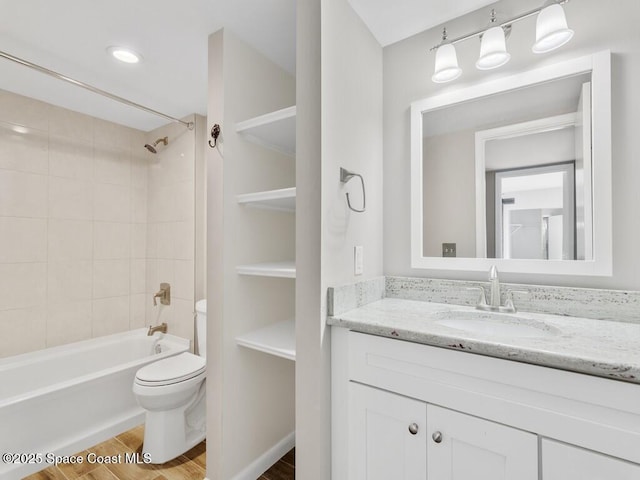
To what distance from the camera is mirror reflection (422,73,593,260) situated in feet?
4.03

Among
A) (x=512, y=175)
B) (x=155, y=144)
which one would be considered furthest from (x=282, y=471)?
(x=155, y=144)

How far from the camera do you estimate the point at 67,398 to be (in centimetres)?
185

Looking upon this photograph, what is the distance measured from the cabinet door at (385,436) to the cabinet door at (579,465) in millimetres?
320

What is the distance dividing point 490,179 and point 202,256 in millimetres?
2185

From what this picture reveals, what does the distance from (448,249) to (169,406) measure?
5.79 feet

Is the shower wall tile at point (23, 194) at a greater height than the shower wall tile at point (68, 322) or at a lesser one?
greater

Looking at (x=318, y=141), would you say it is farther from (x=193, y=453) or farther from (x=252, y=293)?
(x=193, y=453)

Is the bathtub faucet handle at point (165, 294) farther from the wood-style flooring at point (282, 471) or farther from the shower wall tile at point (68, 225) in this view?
the wood-style flooring at point (282, 471)

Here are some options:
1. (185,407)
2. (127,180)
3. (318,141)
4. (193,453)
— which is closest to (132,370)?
(185,407)

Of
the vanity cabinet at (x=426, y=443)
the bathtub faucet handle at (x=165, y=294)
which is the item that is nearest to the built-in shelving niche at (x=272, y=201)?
the vanity cabinet at (x=426, y=443)

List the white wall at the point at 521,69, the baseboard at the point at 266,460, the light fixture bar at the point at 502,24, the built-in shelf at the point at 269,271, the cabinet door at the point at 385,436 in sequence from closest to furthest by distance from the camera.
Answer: the cabinet door at the point at 385,436
the white wall at the point at 521,69
the light fixture bar at the point at 502,24
the built-in shelf at the point at 269,271
the baseboard at the point at 266,460

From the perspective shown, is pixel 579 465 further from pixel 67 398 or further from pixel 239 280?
pixel 67 398

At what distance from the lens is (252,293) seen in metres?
1.68

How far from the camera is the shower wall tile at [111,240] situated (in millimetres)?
2617
